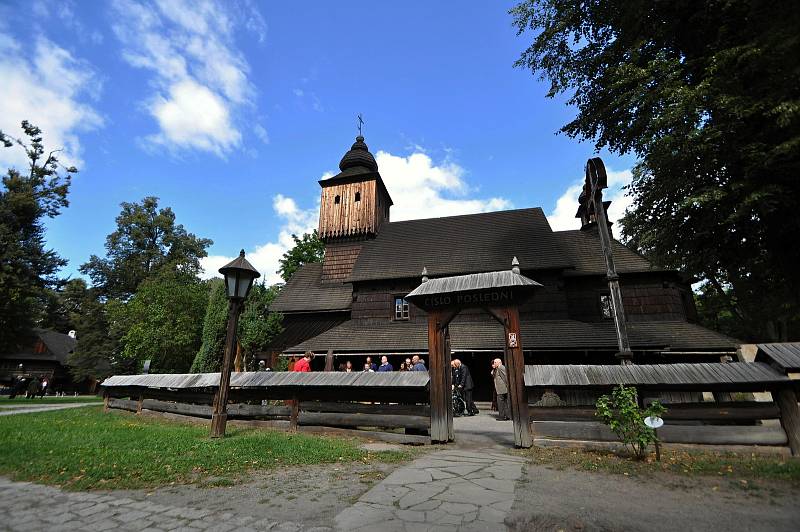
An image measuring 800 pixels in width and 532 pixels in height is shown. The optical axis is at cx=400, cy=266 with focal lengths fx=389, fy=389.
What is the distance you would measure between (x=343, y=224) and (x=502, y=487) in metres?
22.5

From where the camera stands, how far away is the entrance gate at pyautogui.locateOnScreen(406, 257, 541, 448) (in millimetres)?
6867

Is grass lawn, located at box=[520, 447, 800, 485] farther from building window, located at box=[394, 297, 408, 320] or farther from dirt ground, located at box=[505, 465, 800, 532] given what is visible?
building window, located at box=[394, 297, 408, 320]

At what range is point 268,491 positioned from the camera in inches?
167

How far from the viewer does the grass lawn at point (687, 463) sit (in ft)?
15.2

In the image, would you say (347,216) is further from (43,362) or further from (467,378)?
(43,362)

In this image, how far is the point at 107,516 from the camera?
3.51m

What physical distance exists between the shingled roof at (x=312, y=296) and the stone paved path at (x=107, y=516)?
56.9 feet

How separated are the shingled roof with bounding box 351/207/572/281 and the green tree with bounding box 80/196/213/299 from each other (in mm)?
25644

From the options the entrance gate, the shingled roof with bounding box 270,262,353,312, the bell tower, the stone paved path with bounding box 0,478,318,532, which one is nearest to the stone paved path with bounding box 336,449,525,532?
the stone paved path with bounding box 0,478,318,532

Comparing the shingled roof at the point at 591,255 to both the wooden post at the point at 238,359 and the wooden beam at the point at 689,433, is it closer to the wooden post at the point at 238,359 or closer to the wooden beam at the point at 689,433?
the wooden beam at the point at 689,433

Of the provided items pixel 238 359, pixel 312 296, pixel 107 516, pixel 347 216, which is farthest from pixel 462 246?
pixel 107 516

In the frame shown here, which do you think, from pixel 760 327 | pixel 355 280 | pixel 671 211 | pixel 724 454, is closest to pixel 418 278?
pixel 355 280

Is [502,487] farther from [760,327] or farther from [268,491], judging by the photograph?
[760,327]

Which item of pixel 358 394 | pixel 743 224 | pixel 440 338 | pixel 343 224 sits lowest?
pixel 358 394
